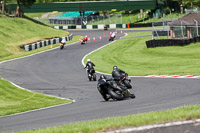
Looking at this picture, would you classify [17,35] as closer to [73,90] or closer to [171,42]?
[171,42]

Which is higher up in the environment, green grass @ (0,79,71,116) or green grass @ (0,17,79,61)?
green grass @ (0,17,79,61)

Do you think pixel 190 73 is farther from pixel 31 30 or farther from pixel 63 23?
pixel 63 23

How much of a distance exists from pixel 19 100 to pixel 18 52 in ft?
97.6

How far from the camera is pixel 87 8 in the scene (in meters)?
106

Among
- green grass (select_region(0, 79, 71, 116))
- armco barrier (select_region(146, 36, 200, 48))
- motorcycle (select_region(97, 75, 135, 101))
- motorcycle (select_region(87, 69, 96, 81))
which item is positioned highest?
armco barrier (select_region(146, 36, 200, 48))

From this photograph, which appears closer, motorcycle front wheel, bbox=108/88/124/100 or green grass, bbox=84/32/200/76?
motorcycle front wheel, bbox=108/88/124/100

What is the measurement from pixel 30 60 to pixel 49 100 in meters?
21.8

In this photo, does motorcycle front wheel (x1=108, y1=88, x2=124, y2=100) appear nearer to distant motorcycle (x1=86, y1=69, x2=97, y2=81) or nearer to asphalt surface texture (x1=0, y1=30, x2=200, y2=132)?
asphalt surface texture (x1=0, y1=30, x2=200, y2=132)

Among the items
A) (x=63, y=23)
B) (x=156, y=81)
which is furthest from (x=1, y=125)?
(x=63, y=23)

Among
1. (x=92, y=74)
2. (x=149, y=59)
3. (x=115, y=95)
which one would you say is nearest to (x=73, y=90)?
(x=92, y=74)

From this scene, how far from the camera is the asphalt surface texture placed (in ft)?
44.0

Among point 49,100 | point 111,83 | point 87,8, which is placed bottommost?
point 49,100

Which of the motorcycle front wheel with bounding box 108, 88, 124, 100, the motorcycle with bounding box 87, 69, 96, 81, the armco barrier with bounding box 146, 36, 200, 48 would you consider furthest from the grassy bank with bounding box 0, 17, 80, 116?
the armco barrier with bounding box 146, 36, 200, 48

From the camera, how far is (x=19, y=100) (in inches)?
830
